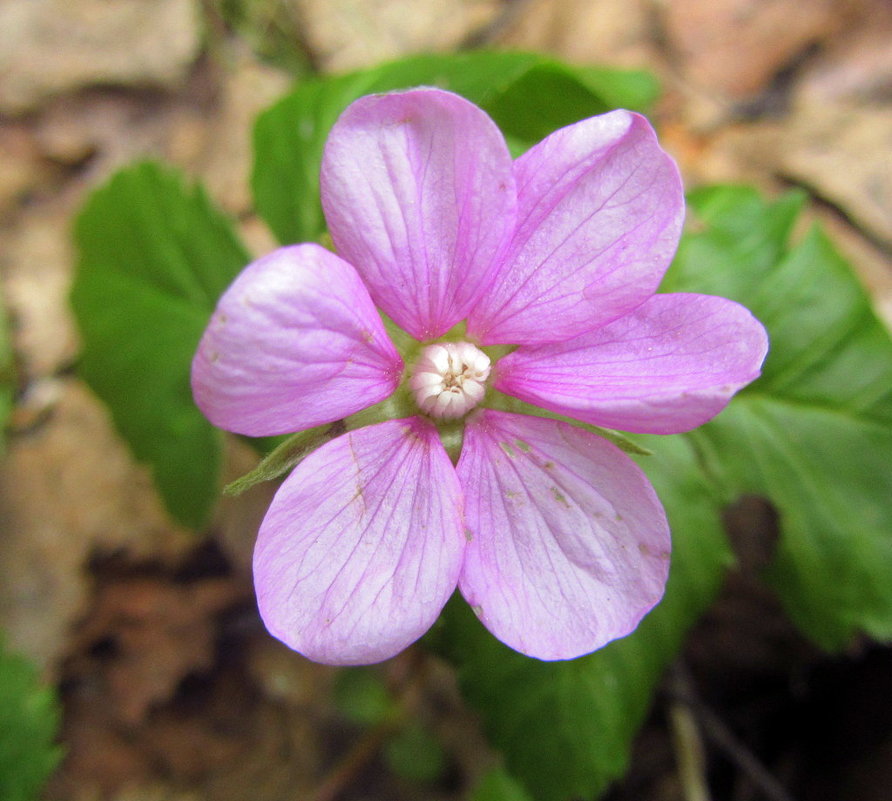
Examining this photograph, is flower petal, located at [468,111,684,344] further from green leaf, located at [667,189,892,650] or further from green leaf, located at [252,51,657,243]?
green leaf, located at [667,189,892,650]

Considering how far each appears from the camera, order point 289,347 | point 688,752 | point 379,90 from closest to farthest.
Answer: point 289,347 < point 379,90 < point 688,752

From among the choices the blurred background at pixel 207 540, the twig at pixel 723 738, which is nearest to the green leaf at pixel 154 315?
the blurred background at pixel 207 540

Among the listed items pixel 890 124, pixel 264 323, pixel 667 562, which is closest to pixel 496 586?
pixel 667 562

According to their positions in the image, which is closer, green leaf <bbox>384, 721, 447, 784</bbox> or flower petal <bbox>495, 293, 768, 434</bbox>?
flower petal <bbox>495, 293, 768, 434</bbox>

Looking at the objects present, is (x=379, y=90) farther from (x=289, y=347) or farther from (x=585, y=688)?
(x=585, y=688)

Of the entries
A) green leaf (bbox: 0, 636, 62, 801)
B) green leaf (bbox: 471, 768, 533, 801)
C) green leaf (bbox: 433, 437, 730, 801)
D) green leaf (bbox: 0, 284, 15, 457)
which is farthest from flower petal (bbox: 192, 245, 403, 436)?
green leaf (bbox: 0, 284, 15, 457)

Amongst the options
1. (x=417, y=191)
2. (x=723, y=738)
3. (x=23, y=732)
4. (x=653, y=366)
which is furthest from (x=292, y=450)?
(x=723, y=738)

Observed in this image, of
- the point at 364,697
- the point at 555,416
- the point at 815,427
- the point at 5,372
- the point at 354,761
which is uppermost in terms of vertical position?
the point at 555,416
